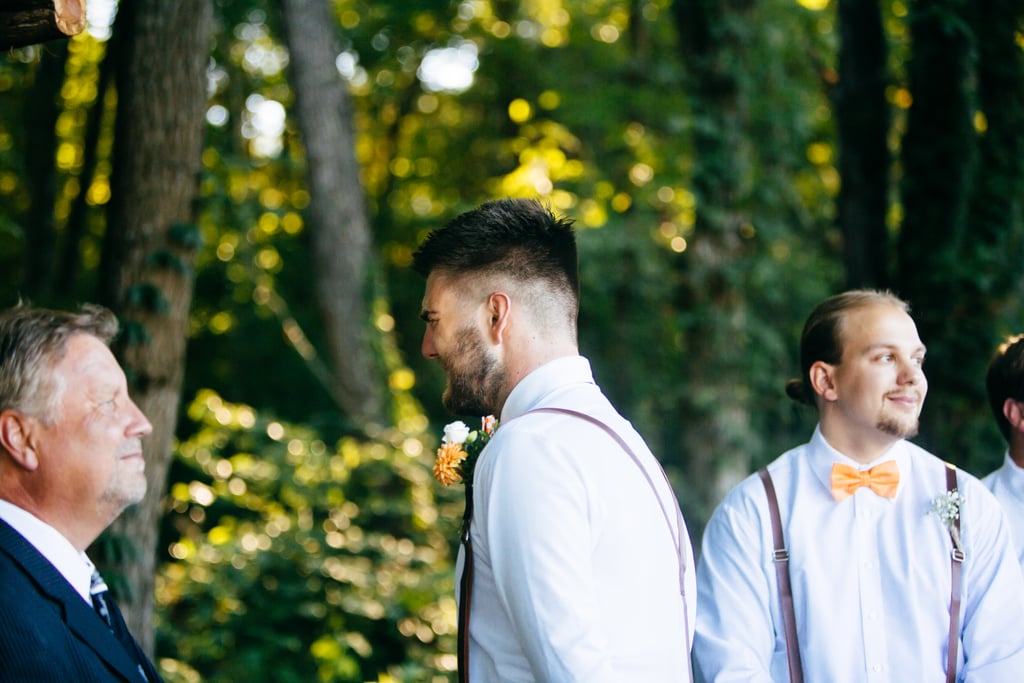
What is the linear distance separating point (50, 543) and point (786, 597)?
2157 millimetres

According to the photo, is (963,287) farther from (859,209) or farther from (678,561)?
(678,561)

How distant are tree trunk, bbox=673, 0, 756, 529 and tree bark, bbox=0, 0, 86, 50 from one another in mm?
6128

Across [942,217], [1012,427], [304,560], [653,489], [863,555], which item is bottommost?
[304,560]

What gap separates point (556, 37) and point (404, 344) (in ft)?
15.9

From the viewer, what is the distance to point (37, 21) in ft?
8.09

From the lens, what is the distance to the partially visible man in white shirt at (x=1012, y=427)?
143 inches

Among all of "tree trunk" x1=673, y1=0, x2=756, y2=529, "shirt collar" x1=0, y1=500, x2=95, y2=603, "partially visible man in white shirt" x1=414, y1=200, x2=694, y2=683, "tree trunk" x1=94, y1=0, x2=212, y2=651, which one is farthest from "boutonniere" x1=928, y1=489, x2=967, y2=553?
"tree trunk" x1=673, y1=0, x2=756, y2=529

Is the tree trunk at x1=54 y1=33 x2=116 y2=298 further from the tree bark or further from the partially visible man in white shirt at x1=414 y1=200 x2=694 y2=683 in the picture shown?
the partially visible man in white shirt at x1=414 y1=200 x2=694 y2=683

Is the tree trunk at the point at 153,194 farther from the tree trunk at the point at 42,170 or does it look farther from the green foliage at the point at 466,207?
the tree trunk at the point at 42,170

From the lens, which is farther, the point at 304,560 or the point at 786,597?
the point at 304,560

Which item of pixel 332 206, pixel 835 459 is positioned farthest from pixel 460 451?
pixel 332 206

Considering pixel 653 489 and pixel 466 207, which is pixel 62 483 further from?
pixel 466 207

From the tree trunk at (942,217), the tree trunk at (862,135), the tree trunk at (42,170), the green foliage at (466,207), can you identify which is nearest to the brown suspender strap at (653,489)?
the green foliage at (466,207)

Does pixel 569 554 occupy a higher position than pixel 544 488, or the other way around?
pixel 544 488
